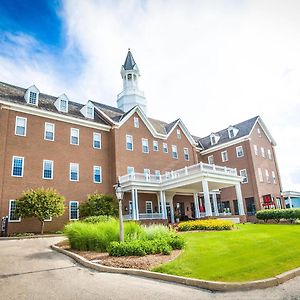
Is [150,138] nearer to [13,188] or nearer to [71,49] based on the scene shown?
[13,188]

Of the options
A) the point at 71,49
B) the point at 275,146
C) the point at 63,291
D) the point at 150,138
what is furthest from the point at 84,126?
the point at 275,146

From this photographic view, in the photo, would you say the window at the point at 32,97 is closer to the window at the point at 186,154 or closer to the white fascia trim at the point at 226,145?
the window at the point at 186,154

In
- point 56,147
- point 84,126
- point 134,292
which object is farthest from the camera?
point 84,126

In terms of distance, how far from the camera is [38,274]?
860 cm

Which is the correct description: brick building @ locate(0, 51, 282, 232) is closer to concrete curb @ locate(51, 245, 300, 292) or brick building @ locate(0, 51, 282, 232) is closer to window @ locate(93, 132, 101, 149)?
window @ locate(93, 132, 101, 149)

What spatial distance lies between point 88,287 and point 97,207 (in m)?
18.5

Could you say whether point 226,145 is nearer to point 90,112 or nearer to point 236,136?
point 236,136

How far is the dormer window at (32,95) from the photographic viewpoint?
25.9m

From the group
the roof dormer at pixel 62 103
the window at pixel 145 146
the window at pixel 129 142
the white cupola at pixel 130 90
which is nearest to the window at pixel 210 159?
the white cupola at pixel 130 90

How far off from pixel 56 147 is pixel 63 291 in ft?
68.7

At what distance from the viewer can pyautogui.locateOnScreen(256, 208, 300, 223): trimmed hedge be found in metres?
22.9

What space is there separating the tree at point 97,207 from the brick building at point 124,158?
1038mm

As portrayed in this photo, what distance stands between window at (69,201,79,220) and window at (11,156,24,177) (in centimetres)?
527

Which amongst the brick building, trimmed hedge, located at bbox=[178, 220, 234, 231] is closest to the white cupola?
the brick building
